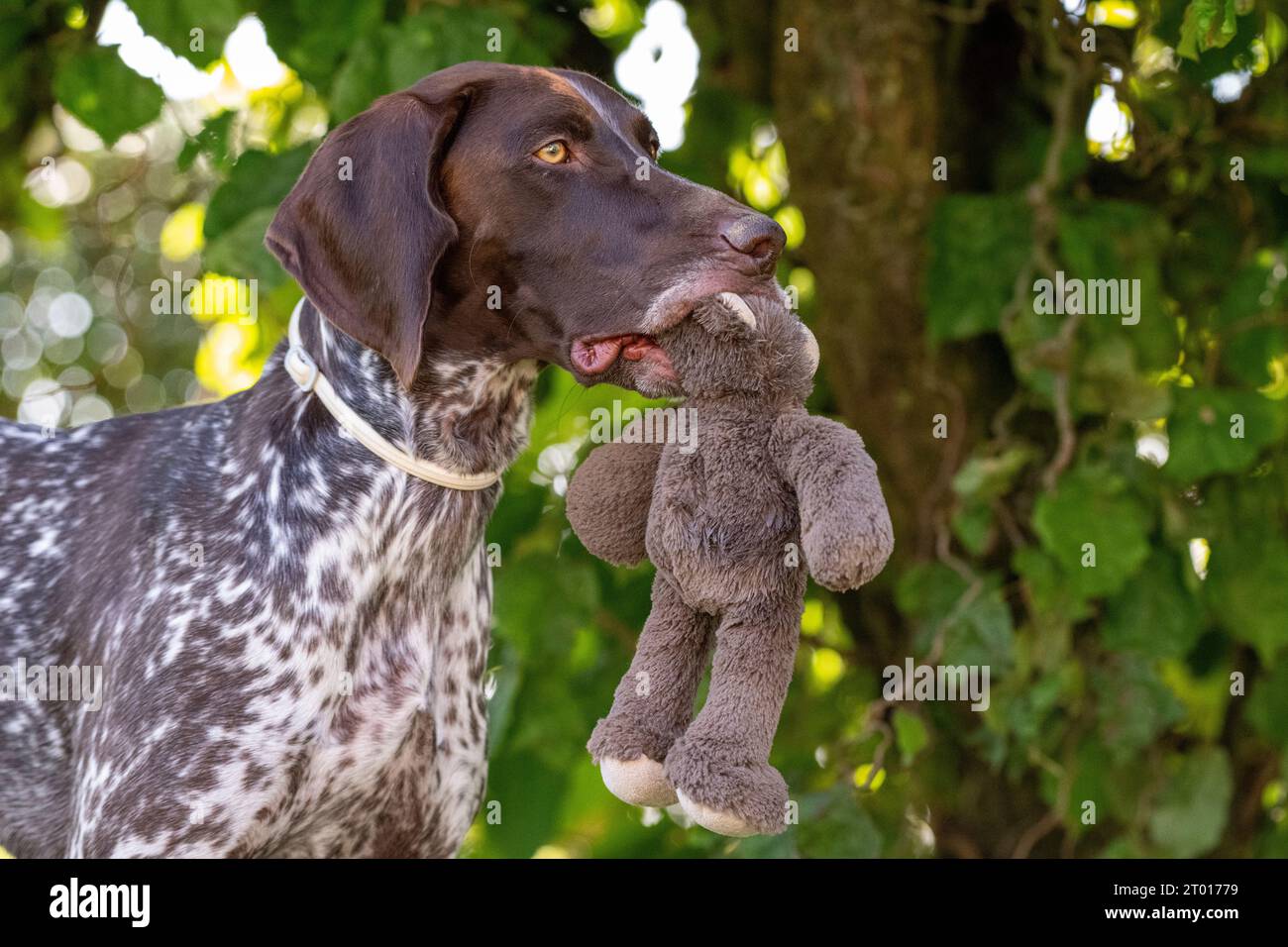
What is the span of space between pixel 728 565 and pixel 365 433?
2.88ft

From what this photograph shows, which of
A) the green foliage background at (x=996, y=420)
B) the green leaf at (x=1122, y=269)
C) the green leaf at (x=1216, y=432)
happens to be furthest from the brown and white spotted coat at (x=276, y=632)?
the green leaf at (x=1216, y=432)

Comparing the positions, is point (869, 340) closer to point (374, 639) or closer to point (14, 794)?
point (374, 639)

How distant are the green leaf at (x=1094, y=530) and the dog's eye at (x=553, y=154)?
5.34 ft

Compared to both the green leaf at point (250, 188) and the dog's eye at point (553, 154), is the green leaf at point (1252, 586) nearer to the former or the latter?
the dog's eye at point (553, 154)

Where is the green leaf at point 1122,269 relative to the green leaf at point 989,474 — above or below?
above

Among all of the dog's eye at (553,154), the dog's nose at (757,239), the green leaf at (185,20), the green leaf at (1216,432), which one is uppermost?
the green leaf at (185,20)

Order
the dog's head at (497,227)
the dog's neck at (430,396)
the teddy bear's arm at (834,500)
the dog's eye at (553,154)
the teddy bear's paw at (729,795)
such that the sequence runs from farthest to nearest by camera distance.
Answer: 1. the dog's neck at (430,396)
2. the dog's eye at (553,154)
3. the dog's head at (497,227)
4. the teddy bear's paw at (729,795)
5. the teddy bear's arm at (834,500)

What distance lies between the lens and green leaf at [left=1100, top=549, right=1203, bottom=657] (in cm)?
399

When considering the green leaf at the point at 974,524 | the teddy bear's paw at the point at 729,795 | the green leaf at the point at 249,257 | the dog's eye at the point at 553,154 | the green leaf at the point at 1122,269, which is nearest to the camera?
the teddy bear's paw at the point at 729,795

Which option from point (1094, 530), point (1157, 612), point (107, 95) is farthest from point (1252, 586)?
point (107, 95)

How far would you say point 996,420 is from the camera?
13.5 feet

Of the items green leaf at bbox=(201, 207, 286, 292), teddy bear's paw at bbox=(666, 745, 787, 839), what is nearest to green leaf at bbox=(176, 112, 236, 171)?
green leaf at bbox=(201, 207, 286, 292)

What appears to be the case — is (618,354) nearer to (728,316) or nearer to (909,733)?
(728,316)

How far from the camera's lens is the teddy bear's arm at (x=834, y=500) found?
1883mm
